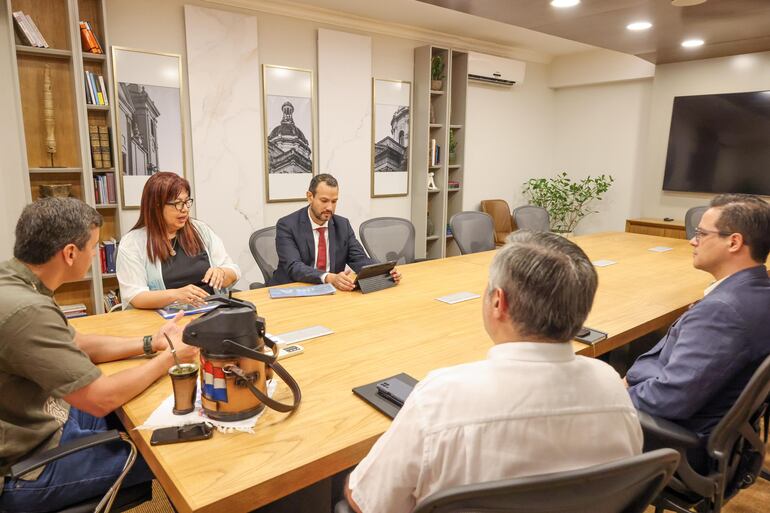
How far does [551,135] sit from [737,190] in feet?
8.31

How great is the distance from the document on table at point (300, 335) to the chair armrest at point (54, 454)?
630mm

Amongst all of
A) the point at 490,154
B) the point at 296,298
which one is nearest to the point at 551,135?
the point at 490,154

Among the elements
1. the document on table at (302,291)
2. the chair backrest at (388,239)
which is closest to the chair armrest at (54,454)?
the document on table at (302,291)

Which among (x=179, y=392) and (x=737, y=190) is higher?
(x=737, y=190)

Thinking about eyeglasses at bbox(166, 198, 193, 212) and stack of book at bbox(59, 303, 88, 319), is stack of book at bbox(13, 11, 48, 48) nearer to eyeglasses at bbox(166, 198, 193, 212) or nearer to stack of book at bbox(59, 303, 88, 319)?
stack of book at bbox(59, 303, 88, 319)

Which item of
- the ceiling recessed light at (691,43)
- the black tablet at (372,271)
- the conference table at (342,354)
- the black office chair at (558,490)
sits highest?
the ceiling recessed light at (691,43)

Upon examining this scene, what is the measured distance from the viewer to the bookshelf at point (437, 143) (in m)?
5.66

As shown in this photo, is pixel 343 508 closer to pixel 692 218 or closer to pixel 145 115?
pixel 145 115

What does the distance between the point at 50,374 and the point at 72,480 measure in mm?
292

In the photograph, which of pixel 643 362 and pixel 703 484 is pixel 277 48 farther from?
pixel 703 484

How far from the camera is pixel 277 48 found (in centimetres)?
472

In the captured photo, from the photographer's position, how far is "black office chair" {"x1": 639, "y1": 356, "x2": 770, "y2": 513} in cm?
137

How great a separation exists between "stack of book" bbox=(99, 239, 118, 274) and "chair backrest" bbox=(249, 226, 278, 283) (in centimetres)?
143

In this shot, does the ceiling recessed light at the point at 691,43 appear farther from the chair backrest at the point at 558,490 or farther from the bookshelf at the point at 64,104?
the chair backrest at the point at 558,490
